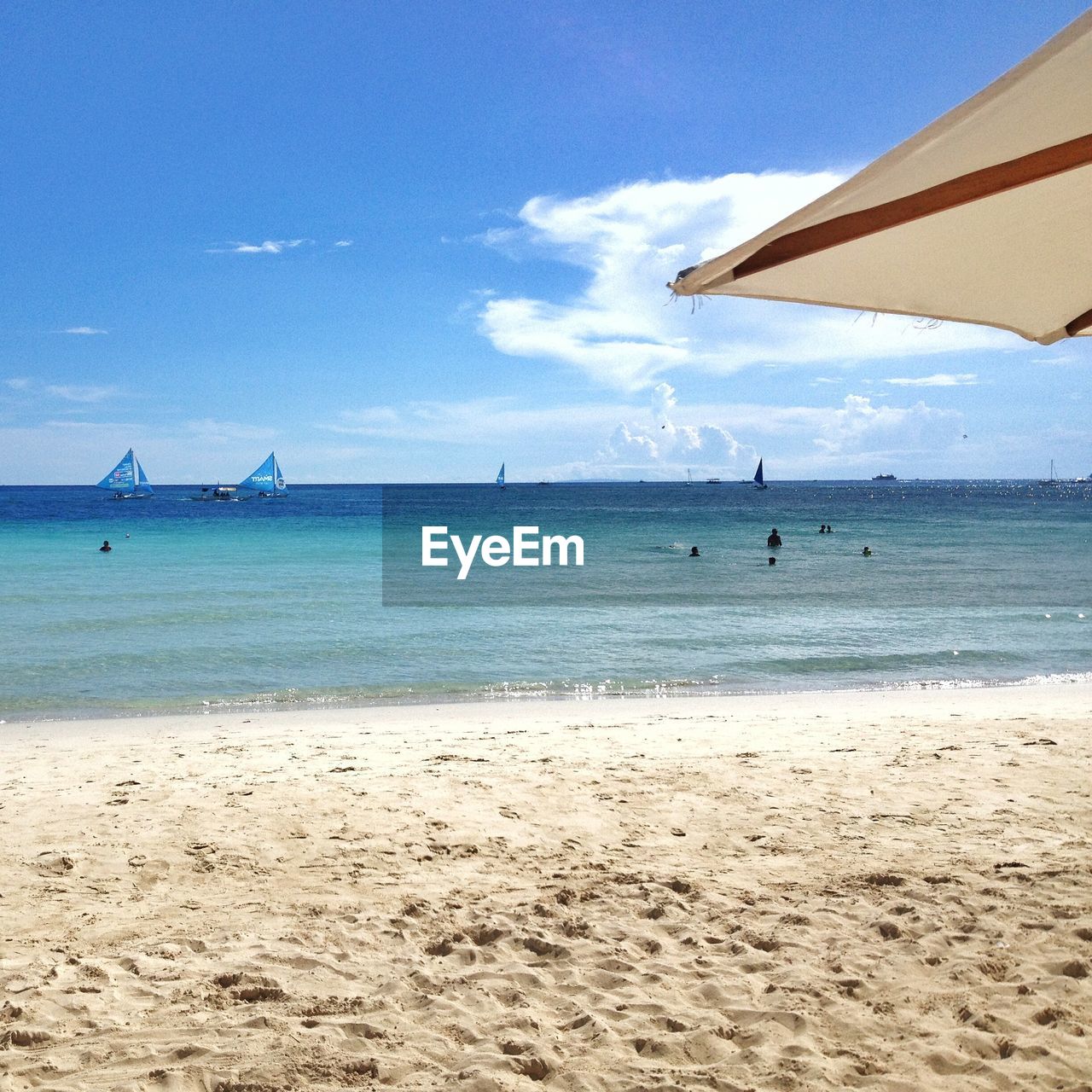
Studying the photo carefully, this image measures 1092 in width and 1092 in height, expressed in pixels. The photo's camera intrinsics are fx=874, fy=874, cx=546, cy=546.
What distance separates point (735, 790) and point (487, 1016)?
9.14 feet

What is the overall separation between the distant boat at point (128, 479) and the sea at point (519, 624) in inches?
2162

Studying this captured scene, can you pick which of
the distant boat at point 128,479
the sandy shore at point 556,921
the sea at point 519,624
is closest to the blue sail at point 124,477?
the distant boat at point 128,479

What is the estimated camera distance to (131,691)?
10109 mm

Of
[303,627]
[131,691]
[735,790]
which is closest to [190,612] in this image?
[303,627]

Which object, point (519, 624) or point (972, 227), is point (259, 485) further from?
point (972, 227)

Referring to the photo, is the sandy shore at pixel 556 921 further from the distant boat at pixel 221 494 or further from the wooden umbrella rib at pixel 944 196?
the distant boat at pixel 221 494

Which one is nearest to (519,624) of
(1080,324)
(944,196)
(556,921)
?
(556,921)

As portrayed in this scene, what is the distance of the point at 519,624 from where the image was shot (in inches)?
609

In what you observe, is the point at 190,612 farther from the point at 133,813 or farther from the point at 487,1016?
the point at 487,1016

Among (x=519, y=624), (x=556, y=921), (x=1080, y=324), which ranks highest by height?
(x=1080, y=324)

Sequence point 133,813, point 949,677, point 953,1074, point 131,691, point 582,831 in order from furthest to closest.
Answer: point 949,677, point 131,691, point 133,813, point 582,831, point 953,1074

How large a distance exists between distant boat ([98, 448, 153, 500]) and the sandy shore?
91576 mm

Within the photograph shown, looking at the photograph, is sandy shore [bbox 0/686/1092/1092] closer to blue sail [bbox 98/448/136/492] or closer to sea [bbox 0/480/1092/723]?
sea [bbox 0/480/1092/723]

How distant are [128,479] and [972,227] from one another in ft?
323
